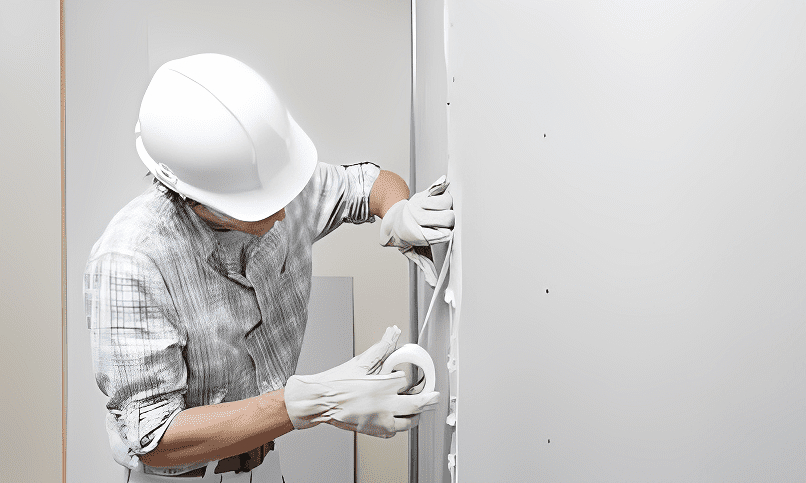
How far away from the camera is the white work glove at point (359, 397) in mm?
1078

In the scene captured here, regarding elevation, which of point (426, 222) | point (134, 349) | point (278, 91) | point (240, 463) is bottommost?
point (240, 463)

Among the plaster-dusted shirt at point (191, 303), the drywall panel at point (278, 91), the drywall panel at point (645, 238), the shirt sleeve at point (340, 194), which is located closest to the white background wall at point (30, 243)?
the drywall panel at point (278, 91)

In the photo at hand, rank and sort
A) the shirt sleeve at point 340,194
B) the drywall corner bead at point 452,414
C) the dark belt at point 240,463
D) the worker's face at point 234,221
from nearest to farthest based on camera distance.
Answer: the drywall corner bead at point 452,414 < the worker's face at point 234,221 < the dark belt at point 240,463 < the shirt sleeve at point 340,194

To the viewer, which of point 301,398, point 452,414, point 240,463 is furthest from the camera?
point 240,463

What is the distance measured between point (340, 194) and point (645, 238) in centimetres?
95

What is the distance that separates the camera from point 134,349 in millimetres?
1054

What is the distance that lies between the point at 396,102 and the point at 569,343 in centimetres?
114

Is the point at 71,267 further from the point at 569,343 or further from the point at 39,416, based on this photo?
the point at 569,343

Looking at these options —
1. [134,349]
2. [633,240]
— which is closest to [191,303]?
[134,349]

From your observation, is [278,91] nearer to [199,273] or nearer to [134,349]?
[199,273]

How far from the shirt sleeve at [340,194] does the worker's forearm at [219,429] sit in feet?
1.57

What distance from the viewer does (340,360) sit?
1610 millimetres

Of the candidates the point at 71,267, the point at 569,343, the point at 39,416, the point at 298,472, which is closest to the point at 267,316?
the point at 298,472

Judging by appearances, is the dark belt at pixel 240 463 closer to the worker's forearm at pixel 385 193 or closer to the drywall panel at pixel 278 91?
the drywall panel at pixel 278 91
